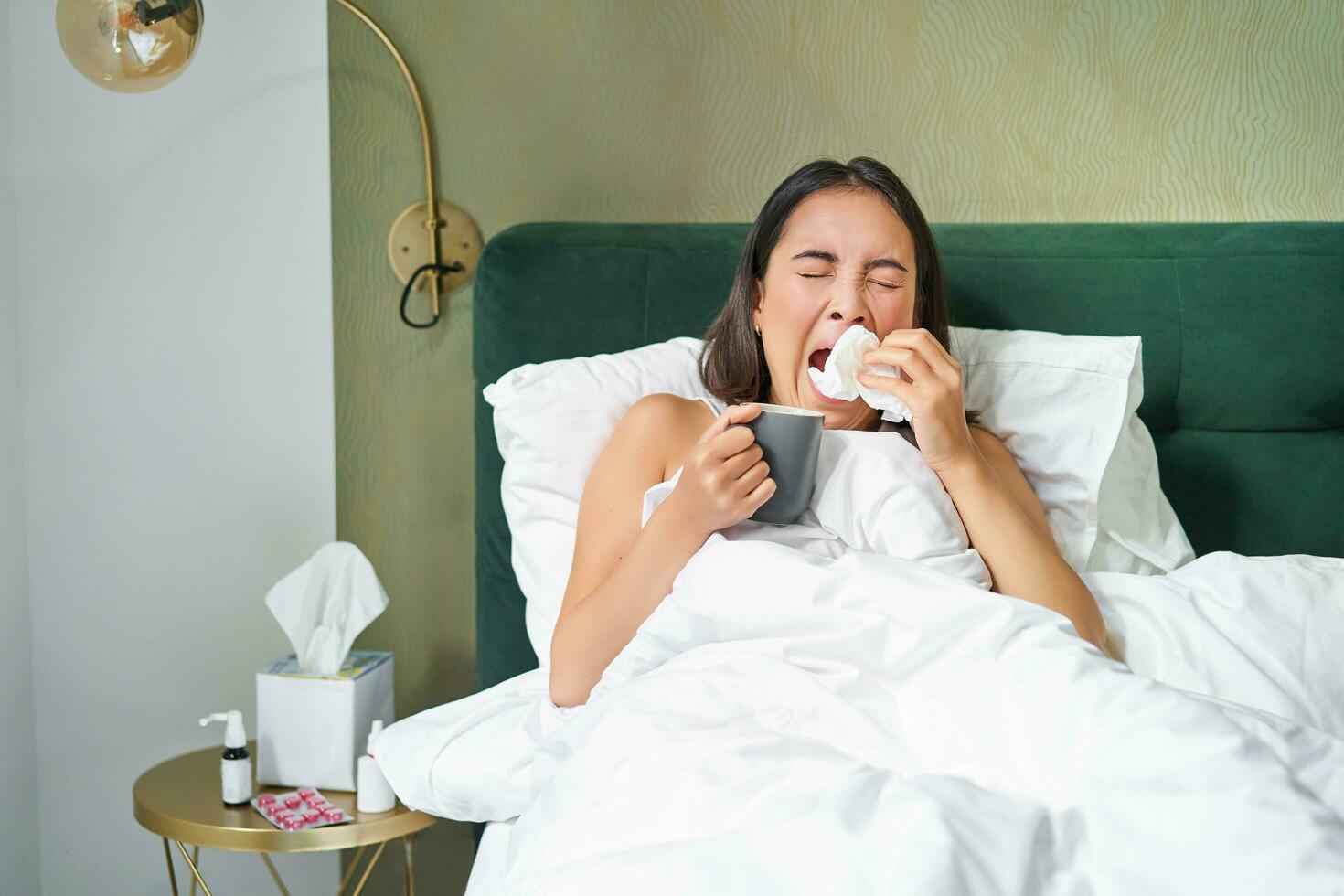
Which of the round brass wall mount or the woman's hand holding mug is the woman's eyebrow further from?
the round brass wall mount

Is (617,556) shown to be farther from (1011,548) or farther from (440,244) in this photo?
(440,244)

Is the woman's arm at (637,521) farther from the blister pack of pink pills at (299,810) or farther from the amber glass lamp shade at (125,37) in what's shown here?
the amber glass lamp shade at (125,37)

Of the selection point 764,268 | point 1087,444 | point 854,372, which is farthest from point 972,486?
point 764,268

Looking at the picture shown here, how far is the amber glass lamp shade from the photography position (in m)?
1.30

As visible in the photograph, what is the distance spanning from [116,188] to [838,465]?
52.7 inches

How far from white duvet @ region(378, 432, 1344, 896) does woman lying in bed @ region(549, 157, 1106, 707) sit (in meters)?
0.06

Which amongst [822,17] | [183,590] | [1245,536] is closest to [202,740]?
[183,590]

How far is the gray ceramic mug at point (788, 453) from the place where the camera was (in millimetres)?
1121

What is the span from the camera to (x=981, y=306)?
5.50ft

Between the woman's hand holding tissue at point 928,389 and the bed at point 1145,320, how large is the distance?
49 centimetres

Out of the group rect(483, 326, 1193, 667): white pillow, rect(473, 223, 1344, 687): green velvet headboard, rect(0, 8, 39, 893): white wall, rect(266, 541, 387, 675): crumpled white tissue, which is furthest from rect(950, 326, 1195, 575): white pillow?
rect(0, 8, 39, 893): white wall

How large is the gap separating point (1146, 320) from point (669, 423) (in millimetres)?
790

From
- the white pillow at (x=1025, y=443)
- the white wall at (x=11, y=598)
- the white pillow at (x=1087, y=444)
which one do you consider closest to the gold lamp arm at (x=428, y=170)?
the white pillow at (x=1025, y=443)

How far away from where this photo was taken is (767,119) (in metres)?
1.81
